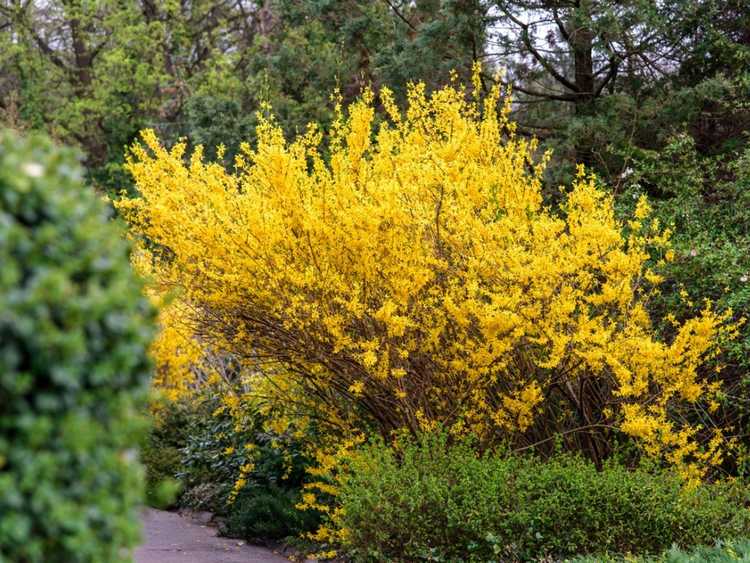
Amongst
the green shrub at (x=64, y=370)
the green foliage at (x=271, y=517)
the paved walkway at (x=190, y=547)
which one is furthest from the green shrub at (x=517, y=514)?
the green shrub at (x=64, y=370)

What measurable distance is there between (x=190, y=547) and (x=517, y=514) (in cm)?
338

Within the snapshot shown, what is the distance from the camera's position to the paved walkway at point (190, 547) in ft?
23.0

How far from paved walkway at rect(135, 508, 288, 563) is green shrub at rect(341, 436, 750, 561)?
1.86 m

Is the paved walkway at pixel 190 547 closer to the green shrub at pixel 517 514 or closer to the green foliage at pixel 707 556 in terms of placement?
the green shrub at pixel 517 514

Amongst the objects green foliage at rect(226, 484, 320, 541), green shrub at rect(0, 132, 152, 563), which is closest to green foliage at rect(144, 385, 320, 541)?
green foliage at rect(226, 484, 320, 541)

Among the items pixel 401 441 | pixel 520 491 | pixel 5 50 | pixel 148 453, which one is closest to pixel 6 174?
pixel 520 491

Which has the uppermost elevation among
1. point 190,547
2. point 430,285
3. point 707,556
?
point 430,285

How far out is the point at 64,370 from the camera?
1.81 m

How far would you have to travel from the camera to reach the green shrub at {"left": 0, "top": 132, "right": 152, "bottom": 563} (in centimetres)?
179

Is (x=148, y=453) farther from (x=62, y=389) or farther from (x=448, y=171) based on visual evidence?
(x=62, y=389)

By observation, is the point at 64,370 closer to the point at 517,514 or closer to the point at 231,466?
the point at 517,514

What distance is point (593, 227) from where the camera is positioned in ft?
18.8

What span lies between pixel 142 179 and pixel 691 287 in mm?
4752

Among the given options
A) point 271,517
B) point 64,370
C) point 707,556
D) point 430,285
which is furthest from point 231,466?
point 64,370
